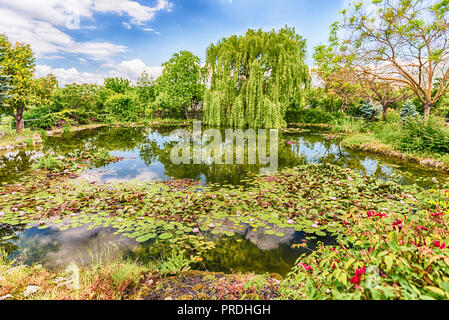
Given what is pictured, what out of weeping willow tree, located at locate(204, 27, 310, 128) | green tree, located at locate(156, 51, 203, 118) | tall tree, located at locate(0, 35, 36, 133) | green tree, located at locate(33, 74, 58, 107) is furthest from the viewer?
green tree, located at locate(156, 51, 203, 118)

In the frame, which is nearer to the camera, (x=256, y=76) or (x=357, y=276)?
(x=357, y=276)

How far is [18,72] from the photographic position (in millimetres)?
10734

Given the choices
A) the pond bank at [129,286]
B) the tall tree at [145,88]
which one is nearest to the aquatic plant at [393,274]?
the pond bank at [129,286]

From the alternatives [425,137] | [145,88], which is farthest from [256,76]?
[145,88]

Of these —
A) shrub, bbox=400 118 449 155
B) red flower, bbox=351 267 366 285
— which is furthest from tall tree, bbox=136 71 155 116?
red flower, bbox=351 267 366 285

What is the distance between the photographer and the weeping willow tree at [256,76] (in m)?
13.4

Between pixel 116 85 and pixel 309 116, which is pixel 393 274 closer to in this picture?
pixel 309 116

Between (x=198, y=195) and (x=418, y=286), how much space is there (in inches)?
140

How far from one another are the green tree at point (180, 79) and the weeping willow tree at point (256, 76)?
7.58 metres

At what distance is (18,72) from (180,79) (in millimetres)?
13187

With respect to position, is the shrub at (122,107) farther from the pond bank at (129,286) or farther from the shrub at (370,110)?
the shrub at (370,110)

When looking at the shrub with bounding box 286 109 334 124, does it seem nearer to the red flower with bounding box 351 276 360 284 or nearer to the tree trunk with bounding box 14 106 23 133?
the tree trunk with bounding box 14 106 23 133

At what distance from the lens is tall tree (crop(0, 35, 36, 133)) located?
34.3ft

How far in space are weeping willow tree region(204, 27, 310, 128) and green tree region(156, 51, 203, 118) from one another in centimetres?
758
